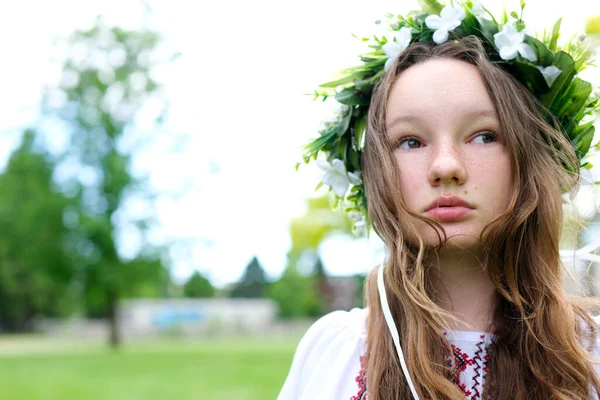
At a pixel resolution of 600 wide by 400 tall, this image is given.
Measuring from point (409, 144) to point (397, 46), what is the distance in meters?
0.31

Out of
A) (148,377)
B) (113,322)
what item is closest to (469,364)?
(148,377)

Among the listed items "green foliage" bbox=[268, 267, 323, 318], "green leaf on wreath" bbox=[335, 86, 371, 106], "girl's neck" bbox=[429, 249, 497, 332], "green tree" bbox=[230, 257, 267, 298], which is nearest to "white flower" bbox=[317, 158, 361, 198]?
"green leaf on wreath" bbox=[335, 86, 371, 106]

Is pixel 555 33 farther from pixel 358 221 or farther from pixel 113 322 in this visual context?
pixel 113 322

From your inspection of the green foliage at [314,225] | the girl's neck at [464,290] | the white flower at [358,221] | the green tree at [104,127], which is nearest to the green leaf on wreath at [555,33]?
the girl's neck at [464,290]

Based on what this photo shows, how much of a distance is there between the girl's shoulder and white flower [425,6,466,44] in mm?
830

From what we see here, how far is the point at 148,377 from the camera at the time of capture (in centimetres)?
1238

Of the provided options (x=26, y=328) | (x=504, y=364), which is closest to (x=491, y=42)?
(x=504, y=364)

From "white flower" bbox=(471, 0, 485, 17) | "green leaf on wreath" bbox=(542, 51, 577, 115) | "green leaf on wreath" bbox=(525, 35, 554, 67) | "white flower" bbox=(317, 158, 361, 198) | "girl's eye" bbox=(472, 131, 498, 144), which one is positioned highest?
"white flower" bbox=(471, 0, 485, 17)

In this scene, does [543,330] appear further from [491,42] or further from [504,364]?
[491,42]

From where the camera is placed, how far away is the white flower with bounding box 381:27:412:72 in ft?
6.22

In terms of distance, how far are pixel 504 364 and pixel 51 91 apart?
22.2 m

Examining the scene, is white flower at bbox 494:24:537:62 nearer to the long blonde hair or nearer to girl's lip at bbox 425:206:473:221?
the long blonde hair

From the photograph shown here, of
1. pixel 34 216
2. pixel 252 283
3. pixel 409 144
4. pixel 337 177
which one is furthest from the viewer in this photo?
pixel 252 283

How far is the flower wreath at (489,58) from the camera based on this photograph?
1.83 meters
